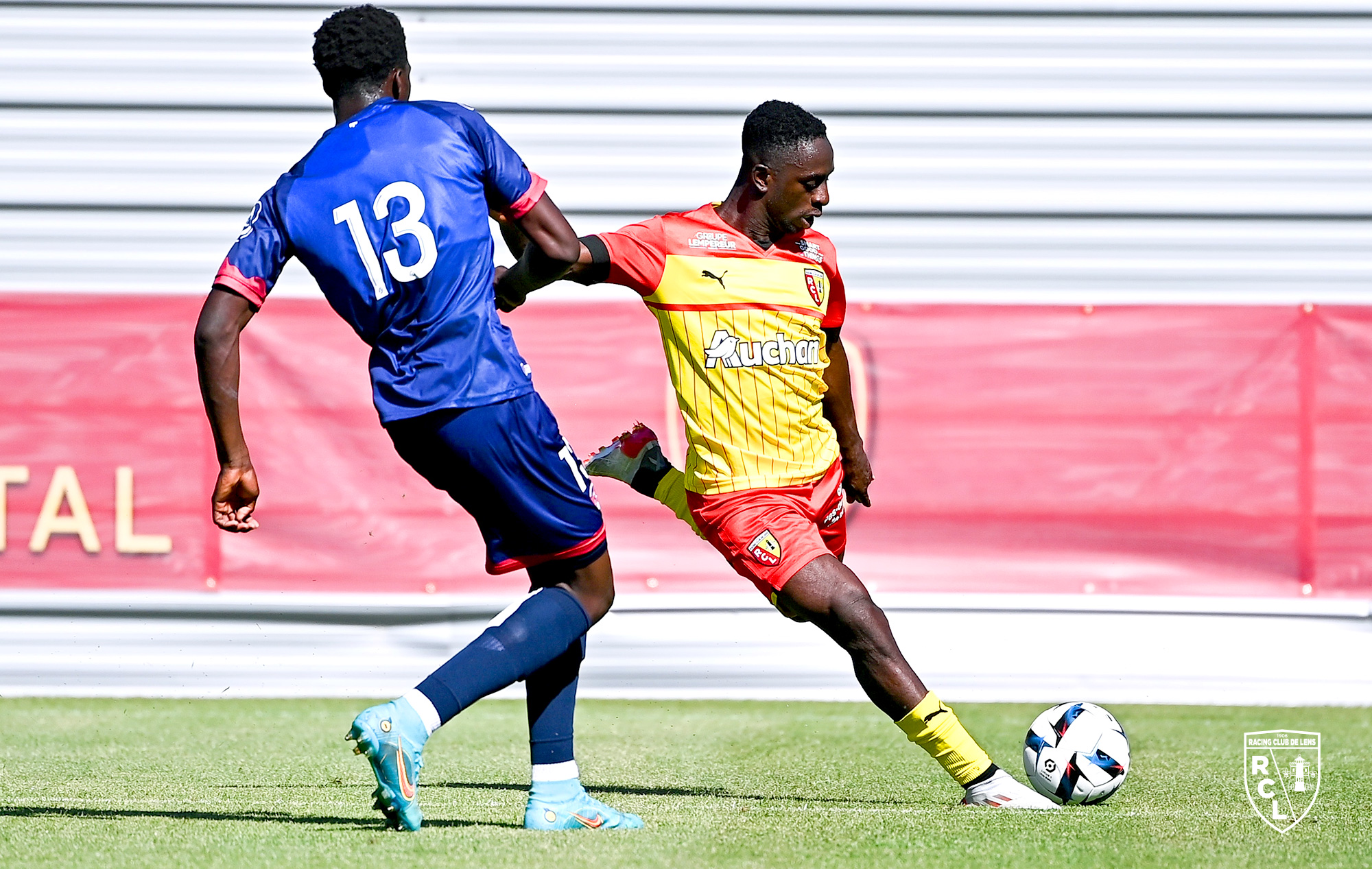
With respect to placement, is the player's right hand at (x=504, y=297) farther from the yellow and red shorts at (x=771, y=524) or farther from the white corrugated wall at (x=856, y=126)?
the white corrugated wall at (x=856, y=126)

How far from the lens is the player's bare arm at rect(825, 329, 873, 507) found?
17.4ft

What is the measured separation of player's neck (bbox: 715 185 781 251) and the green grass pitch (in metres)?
1.68

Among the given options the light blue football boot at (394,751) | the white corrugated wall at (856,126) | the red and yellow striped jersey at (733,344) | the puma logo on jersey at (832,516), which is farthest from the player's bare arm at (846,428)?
the white corrugated wall at (856,126)

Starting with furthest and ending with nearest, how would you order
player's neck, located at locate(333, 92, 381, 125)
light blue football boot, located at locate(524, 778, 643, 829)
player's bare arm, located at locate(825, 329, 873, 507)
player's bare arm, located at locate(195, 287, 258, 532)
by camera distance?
player's bare arm, located at locate(825, 329, 873, 507), player's neck, located at locate(333, 92, 381, 125), light blue football boot, located at locate(524, 778, 643, 829), player's bare arm, located at locate(195, 287, 258, 532)

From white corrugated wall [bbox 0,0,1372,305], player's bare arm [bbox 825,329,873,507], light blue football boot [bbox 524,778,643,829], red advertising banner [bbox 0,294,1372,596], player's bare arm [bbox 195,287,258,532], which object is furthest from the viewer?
white corrugated wall [bbox 0,0,1372,305]

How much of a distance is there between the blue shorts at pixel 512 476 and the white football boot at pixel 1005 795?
4.25ft

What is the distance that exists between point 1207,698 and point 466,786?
4168mm

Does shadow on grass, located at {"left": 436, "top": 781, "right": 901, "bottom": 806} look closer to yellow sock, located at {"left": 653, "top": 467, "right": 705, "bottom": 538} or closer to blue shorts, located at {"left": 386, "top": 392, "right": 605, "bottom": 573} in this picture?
yellow sock, located at {"left": 653, "top": 467, "right": 705, "bottom": 538}

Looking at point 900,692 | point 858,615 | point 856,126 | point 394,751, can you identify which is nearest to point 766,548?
point 858,615

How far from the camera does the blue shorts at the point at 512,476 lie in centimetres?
397

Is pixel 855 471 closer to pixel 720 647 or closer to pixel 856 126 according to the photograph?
pixel 720 647

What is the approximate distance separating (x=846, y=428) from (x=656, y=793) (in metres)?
1.31

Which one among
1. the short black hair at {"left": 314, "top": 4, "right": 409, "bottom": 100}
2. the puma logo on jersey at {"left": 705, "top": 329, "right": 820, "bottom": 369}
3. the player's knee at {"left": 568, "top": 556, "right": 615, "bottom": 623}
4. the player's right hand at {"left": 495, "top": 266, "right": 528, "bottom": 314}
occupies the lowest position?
the player's knee at {"left": 568, "top": 556, "right": 615, "bottom": 623}

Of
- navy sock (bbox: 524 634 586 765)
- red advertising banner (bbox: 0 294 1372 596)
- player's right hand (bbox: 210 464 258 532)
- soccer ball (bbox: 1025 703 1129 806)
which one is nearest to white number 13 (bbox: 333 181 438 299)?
player's right hand (bbox: 210 464 258 532)
